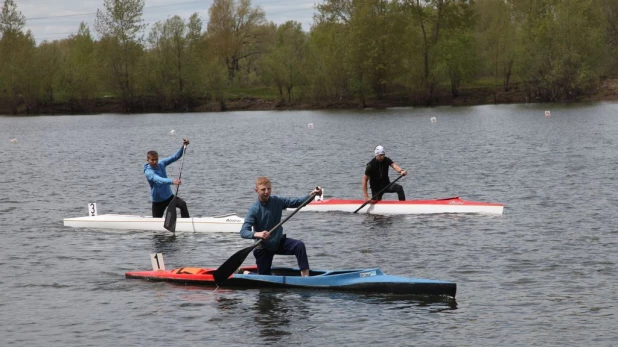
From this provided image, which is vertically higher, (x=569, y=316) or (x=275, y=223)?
(x=275, y=223)

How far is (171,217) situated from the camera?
2414cm

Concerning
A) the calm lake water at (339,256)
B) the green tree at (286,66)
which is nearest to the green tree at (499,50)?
the green tree at (286,66)

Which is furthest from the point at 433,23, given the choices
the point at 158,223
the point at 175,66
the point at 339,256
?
the point at 339,256

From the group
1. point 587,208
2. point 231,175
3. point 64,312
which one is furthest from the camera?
point 231,175

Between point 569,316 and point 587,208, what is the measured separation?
13.2 meters

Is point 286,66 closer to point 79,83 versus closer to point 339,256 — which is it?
point 79,83

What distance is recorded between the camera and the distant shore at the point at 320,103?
111694mm

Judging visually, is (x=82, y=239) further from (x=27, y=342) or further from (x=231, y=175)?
(x=231, y=175)

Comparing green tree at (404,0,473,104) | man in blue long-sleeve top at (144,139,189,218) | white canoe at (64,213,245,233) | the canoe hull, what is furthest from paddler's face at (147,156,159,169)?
green tree at (404,0,473,104)

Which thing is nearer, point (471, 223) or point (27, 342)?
point (27, 342)

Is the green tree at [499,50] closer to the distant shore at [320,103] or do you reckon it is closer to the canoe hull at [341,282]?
the distant shore at [320,103]

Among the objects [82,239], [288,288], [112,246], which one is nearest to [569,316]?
[288,288]

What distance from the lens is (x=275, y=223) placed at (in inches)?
685

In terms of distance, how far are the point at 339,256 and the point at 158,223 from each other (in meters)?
5.73
